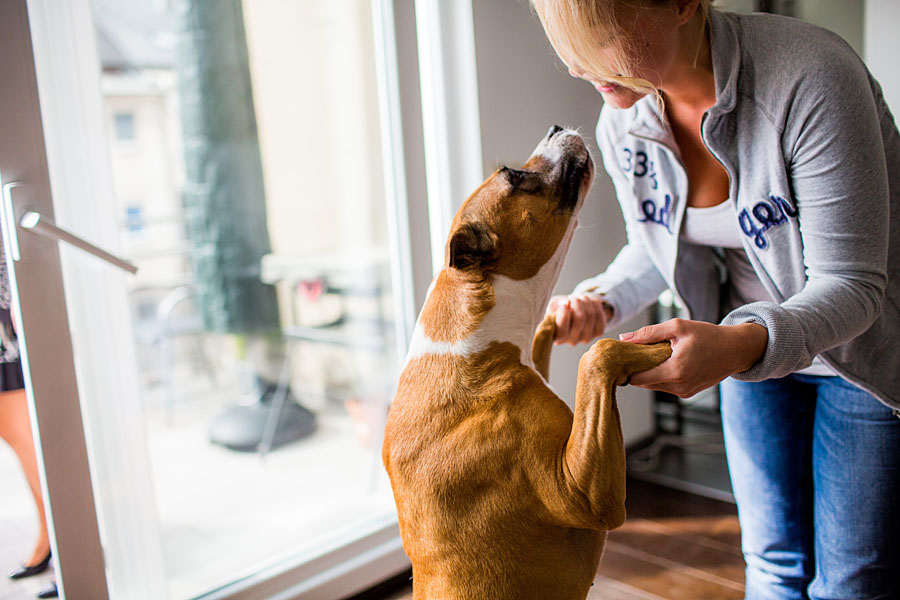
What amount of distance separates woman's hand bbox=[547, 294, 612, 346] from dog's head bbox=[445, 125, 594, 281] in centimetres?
17

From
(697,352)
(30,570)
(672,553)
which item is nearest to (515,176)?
(697,352)

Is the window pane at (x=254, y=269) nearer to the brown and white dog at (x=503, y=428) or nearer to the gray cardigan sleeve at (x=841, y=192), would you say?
the brown and white dog at (x=503, y=428)

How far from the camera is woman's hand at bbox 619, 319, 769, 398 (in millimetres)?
893

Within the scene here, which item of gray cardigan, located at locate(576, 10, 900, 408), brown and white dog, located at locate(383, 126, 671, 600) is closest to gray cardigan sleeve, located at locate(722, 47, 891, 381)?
gray cardigan, located at locate(576, 10, 900, 408)

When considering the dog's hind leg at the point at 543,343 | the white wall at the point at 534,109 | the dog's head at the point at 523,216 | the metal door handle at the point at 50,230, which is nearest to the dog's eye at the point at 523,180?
the dog's head at the point at 523,216

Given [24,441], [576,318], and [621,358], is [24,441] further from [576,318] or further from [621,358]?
[621,358]

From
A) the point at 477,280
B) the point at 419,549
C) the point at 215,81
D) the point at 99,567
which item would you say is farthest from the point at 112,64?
the point at 419,549

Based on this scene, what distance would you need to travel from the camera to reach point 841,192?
1.03 meters

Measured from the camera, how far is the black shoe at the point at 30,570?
1.54m

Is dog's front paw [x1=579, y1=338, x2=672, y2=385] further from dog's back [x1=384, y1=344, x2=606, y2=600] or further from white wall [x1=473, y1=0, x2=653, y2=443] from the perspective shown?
white wall [x1=473, y1=0, x2=653, y2=443]

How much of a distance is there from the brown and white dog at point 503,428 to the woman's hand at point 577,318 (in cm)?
17

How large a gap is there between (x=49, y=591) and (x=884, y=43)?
2627 millimetres

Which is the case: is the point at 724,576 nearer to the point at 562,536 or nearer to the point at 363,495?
the point at 363,495

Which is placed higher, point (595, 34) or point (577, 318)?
point (595, 34)
